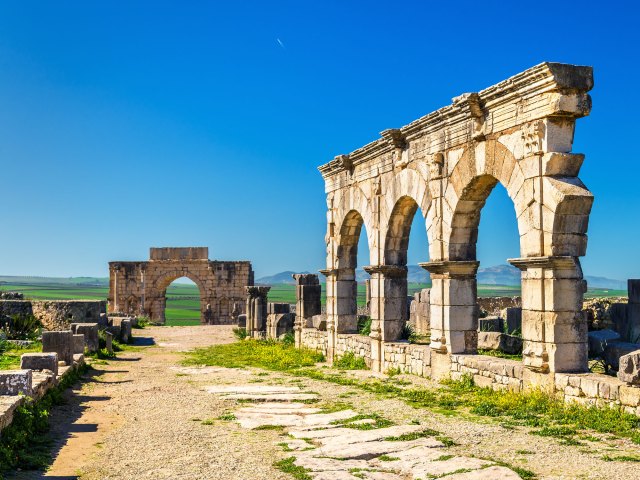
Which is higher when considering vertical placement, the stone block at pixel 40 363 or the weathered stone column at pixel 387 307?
the weathered stone column at pixel 387 307

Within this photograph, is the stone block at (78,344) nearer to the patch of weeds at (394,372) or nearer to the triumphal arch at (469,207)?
the triumphal arch at (469,207)

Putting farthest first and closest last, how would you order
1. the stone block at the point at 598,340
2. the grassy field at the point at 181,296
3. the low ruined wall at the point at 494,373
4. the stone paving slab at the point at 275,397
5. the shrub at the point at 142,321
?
the grassy field at the point at 181,296, the shrub at the point at 142,321, the stone block at the point at 598,340, the stone paving slab at the point at 275,397, the low ruined wall at the point at 494,373

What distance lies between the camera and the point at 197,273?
36625mm

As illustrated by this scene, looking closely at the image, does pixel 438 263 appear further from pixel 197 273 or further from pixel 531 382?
pixel 197 273

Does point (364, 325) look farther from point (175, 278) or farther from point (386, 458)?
point (175, 278)

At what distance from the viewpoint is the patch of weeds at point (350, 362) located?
1541 centimetres

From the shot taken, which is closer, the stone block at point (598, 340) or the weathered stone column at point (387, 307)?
the stone block at point (598, 340)

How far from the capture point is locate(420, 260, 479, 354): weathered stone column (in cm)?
1228

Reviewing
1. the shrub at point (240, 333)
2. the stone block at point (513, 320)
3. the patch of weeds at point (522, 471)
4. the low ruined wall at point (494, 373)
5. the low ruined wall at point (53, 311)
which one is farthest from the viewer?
the shrub at point (240, 333)

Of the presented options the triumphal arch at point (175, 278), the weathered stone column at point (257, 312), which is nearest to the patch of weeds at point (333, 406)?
the weathered stone column at point (257, 312)

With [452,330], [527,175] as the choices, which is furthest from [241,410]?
[527,175]

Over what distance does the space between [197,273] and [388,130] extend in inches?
941

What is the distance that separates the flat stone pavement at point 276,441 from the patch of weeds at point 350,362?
288cm

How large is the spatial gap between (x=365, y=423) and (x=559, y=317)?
2928 mm
